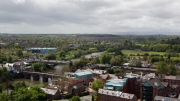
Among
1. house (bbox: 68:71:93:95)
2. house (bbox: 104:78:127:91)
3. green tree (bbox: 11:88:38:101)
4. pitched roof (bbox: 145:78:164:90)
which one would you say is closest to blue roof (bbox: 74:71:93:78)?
house (bbox: 68:71:93:95)

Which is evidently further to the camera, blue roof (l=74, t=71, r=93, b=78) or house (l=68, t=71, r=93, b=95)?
blue roof (l=74, t=71, r=93, b=78)

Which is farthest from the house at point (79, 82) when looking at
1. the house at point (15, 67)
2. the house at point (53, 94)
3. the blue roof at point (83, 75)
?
the house at point (15, 67)

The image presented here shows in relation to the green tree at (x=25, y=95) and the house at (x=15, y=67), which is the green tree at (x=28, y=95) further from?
the house at (x=15, y=67)

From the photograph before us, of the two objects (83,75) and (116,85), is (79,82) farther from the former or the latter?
(116,85)

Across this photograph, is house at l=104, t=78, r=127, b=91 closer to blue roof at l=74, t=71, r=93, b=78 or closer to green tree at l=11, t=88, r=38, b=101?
blue roof at l=74, t=71, r=93, b=78

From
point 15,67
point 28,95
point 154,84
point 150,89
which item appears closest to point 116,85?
point 150,89

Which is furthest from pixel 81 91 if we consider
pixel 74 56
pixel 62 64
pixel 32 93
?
pixel 74 56

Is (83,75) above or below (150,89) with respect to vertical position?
below

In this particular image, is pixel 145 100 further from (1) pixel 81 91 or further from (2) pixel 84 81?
(2) pixel 84 81

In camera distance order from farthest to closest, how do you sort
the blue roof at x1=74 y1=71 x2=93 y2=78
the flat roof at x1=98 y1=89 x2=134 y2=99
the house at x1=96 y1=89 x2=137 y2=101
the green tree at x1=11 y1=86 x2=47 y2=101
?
the blue roof at x1=74 y1=71 x2=93 y2=78
the flat roof at x1=98 y1=89 x2=134 y2=99
the house at x1=96 y1=89 x2=137 y2=101
the green tree at x1=11 y1=86 x2=47 y2=101
